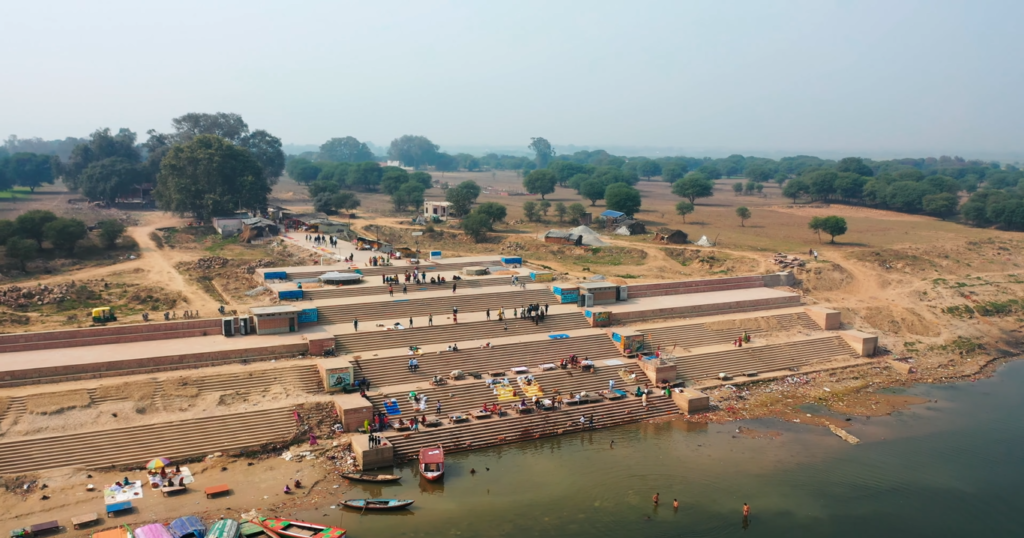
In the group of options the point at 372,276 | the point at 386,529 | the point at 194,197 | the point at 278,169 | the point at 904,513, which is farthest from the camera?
the point at 278,169

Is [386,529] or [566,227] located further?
[566,227]

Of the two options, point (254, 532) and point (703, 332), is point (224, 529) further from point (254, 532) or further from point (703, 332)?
point (703, 332)

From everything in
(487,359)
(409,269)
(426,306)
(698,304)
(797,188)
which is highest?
(797,188)

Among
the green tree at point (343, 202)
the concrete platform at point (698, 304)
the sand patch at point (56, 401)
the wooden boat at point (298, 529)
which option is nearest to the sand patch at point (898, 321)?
the concrete platform at point (698, 304)

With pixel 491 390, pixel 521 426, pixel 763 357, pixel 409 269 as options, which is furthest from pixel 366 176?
pixel 521 426

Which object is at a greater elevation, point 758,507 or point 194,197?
point 194,197

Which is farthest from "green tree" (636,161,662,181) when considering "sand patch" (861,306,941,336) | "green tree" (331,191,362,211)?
"sand patch" (861,306,941,336)

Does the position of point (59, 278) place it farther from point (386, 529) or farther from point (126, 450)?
point (386, 529)

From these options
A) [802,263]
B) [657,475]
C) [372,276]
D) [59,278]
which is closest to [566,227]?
[802,263]
